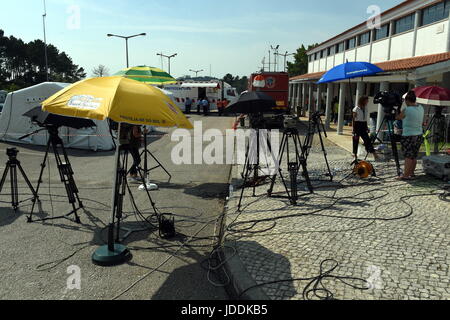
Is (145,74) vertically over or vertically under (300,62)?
under

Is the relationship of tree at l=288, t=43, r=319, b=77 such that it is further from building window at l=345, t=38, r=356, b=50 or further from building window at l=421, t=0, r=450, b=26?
building window at l=421, t=0, r=450, b=26

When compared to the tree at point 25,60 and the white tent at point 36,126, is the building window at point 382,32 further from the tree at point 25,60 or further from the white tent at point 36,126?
the tree at point 25,60

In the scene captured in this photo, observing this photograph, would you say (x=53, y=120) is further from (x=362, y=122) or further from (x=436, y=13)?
(x=436, y=13)

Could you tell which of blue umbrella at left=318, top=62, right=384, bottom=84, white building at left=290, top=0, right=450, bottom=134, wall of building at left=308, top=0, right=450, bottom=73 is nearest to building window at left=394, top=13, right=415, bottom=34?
white building at left=290, top=0, right=450, bottom=134

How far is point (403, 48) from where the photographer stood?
20.2m

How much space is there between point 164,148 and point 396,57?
1502 cm

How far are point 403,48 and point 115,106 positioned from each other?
20335 millimetres

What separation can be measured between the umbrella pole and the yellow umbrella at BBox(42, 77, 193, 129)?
0.53 metres

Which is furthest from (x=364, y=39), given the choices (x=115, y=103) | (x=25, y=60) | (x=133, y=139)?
(x=25, y=60)

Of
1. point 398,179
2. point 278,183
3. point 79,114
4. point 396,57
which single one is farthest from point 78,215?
point 396,57

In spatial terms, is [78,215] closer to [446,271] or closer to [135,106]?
[135,106]

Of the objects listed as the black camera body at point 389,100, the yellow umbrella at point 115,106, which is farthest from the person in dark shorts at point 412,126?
the yellow umbrella at point 115,106

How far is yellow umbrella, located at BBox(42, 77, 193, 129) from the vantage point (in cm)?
416

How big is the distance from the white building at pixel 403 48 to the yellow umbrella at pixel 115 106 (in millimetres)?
9111
